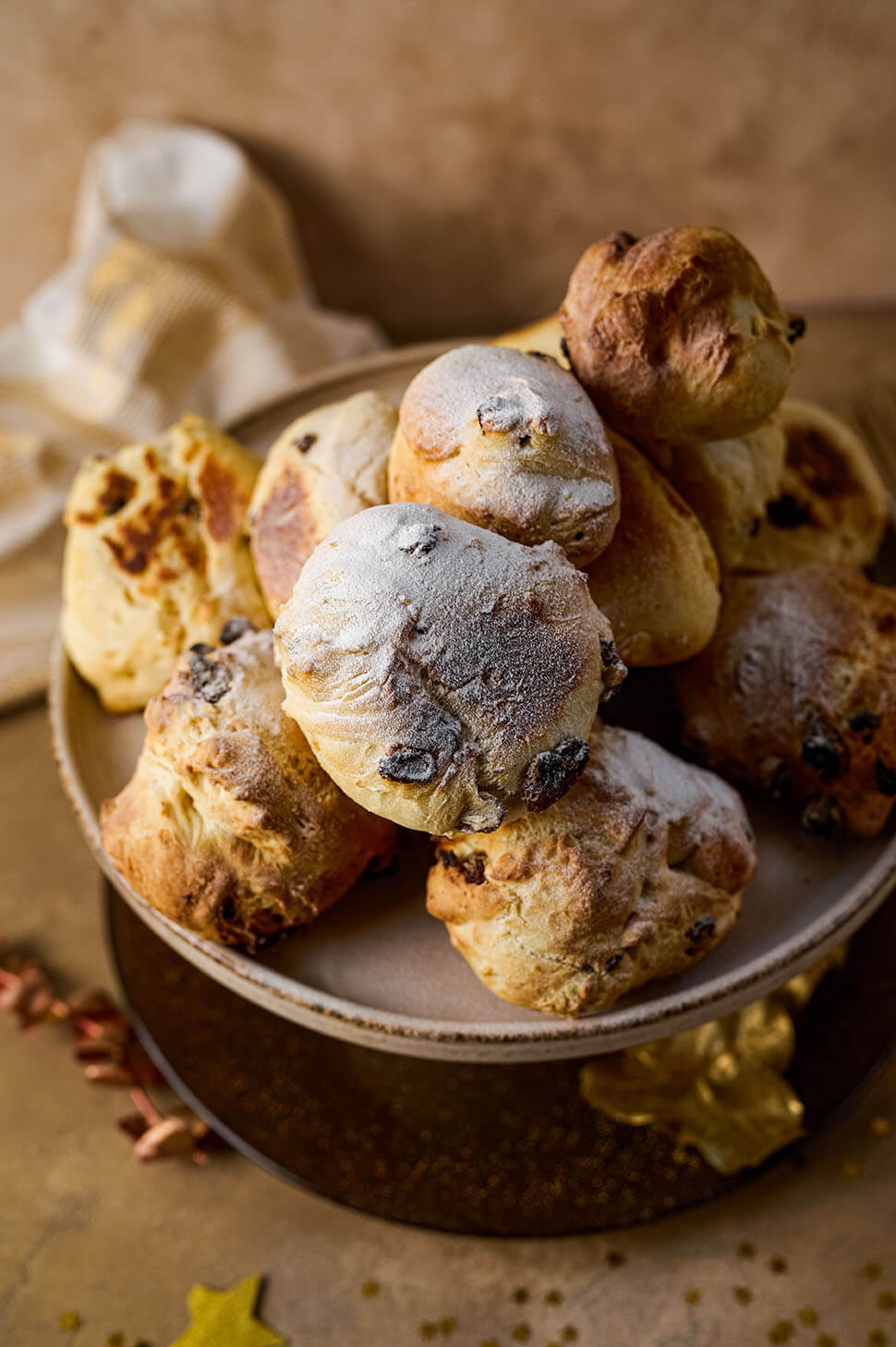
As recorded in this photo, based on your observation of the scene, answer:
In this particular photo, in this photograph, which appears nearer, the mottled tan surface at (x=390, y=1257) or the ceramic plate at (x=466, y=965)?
the ceramic plate at (x=466, y=965)

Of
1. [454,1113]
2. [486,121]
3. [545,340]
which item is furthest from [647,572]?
[486,121]

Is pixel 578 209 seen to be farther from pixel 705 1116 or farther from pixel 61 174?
pixel 705 1116

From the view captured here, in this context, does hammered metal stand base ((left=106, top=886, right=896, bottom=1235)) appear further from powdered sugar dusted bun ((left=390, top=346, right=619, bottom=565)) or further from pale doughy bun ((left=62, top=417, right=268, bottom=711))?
powdered sugar dusted bun ((left=390, top=346, right=619, bottom=565))

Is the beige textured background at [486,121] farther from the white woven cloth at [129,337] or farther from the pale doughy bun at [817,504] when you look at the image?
the pale doughy bun at [817,504]

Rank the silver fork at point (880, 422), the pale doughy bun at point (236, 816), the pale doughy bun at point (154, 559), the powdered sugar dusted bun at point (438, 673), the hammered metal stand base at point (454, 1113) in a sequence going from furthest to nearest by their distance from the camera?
1. the silver fork at point (880, 422)
2. the hammered metal stand base at point (454, 1113)
3. the pale doughy bun at point (154, 559)
4. the pale doughy bun at point (236, 816)
5. the powdered sugar dusted bun at point (438, 673)

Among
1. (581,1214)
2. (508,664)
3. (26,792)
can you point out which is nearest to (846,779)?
(508,664)

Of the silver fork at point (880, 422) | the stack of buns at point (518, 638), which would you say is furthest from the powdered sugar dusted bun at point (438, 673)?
the silver fork at point (880, 422)

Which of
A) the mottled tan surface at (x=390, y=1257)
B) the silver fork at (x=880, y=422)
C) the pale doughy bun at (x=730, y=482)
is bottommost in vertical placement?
the mottled tan surface at (x=390, y=1257)
